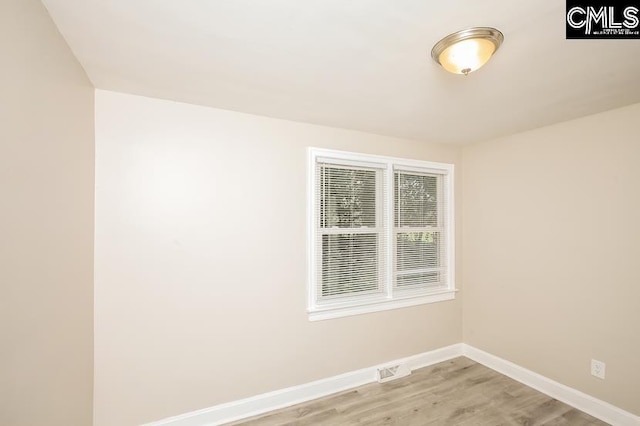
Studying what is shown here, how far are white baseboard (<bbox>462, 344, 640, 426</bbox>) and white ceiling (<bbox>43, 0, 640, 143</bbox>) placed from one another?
244 centimetres

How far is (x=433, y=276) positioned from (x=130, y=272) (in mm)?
3114

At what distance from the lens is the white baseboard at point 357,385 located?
2.20 meters

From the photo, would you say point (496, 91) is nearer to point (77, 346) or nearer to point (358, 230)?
point (358, 230)

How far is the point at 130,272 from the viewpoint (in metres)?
2.05

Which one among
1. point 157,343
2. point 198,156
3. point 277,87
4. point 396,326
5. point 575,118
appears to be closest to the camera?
point 277,87

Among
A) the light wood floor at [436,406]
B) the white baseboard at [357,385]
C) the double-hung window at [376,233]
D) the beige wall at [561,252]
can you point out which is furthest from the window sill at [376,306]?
the light wood floor at [436,406]

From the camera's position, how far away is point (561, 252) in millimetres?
2619

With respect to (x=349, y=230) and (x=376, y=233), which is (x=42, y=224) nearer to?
(x=349, y=230)

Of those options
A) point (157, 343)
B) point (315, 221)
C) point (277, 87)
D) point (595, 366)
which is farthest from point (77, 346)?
point (595, 366)

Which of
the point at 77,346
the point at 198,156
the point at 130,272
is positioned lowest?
the point at 77,346

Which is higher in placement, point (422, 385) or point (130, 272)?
point (130, 272)

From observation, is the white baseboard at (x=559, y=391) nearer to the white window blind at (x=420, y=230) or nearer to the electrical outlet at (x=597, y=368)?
the electrical outlet at (x=597, y=368)

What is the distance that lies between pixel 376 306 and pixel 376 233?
77 cm

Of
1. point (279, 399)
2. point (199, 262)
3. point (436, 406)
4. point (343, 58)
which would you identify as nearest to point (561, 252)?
point (436, 406)
